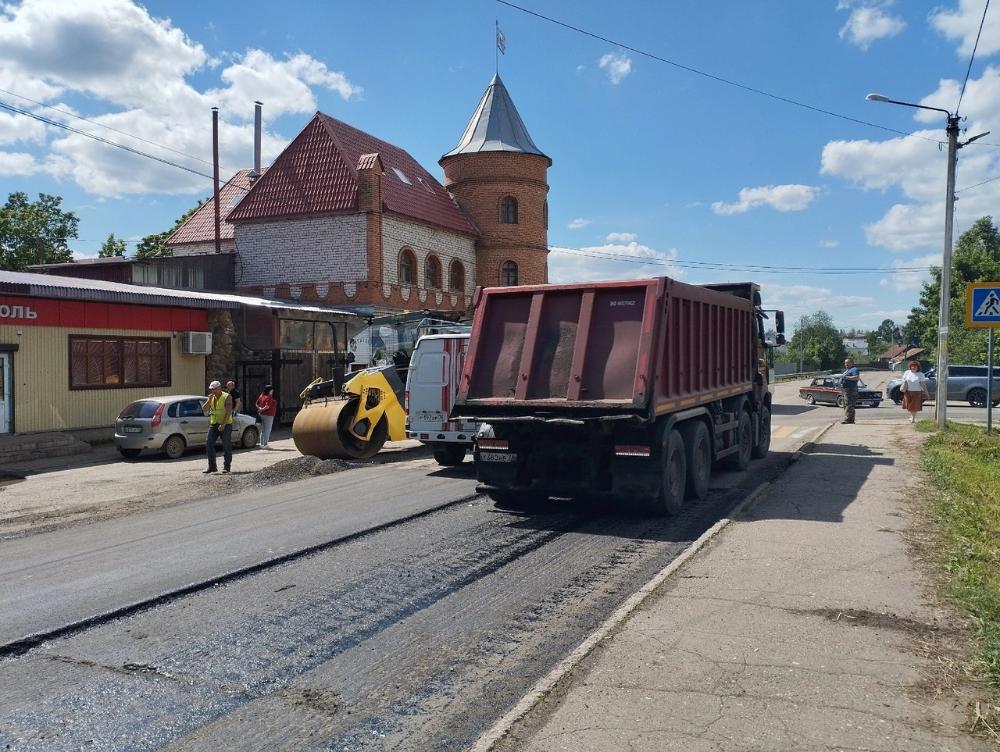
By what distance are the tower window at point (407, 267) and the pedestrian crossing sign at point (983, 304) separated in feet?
76.3

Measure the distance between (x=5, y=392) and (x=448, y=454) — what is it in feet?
35.6

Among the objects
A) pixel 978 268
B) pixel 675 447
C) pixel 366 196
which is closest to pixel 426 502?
pixel 675 447

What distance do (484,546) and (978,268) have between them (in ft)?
189

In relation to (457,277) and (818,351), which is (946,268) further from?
→ (818,351)

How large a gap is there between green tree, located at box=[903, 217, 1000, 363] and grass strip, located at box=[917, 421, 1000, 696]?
26.9m

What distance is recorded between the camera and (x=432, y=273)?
38156mm

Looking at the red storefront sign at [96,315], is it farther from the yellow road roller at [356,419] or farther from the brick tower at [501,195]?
the brick tower at [501,195]

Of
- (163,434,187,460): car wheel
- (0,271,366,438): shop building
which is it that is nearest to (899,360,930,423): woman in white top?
(0,271,366,438): shop building

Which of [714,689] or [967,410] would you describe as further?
[967,410]

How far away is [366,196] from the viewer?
33781mm

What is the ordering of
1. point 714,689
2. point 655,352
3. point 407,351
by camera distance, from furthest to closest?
point 407,351 → point 655,352 → point 714,689

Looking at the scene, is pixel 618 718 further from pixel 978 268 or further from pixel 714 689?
pixel 978 268

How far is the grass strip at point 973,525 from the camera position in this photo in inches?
222

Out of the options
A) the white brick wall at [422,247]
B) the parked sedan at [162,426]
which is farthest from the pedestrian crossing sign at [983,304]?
the white brick wall at [422,247]
